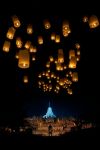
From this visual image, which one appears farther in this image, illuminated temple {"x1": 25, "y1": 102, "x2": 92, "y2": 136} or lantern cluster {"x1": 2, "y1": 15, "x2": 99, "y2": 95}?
illuminated temple {"x1": 25, "y1": 102, "x2": 92, "y2": 136}

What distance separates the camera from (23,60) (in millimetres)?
6848

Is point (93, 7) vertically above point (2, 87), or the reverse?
point (93, 7)

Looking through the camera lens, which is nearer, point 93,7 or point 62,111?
point 93,7

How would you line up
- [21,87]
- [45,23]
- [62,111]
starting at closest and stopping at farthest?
[45,23] < [21,87] < [62,111]

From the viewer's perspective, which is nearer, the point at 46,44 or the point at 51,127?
the point at 51,127

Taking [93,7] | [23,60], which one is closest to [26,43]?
[93,7]

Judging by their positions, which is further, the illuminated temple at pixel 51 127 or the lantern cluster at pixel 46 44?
the illuminated temple at pixel 51 127

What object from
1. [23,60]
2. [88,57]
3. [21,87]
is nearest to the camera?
[23,60]

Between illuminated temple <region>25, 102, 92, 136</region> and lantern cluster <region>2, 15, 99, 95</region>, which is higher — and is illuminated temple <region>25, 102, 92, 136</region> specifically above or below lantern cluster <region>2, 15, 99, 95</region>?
below

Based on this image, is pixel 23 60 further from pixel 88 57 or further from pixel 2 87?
pixel 88 57

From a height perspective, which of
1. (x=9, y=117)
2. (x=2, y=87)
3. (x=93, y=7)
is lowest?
(x=9, y=117)

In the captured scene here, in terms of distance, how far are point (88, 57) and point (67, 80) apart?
186cm

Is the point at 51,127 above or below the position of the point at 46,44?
below

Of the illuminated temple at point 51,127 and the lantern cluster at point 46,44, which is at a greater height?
the lantern cluster at point 46,44
